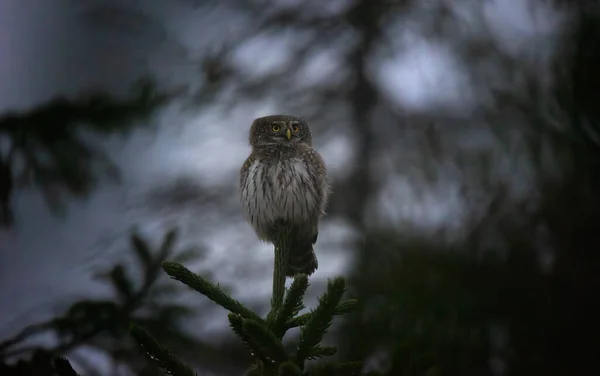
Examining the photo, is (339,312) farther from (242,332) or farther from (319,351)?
(242,332)

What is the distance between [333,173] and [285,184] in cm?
229

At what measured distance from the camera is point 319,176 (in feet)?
12.6

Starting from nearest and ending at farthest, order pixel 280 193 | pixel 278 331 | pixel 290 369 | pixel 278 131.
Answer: pixel 290 369 < pixel 278 331 < pixel 280 193 < pixel 278 131

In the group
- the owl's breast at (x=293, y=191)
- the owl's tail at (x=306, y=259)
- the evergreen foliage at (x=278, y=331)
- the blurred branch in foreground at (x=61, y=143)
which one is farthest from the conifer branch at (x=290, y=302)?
the blurred branch in foreground at (x=61, y=143)

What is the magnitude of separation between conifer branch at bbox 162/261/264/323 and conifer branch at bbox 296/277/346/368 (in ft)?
0.50

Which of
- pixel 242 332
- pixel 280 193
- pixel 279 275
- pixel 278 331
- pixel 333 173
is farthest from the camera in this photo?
pixel 333 173

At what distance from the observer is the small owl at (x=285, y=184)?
142 inches

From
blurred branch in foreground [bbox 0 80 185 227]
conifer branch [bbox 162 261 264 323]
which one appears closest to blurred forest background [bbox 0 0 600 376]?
blurred branch in foreground [bbox 0 80 185 227]

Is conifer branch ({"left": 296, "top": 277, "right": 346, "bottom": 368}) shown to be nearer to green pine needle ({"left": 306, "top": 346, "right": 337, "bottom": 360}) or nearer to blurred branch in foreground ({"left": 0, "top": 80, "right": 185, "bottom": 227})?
green pine needle ({"left": 306, "top": 346, "right": 337, "bottom": 360})

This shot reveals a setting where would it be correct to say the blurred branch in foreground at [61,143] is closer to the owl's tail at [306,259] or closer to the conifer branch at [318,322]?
the owl's tail at [306,259]

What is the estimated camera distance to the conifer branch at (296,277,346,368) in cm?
145

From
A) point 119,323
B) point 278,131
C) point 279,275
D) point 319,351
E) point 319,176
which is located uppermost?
point 278,131

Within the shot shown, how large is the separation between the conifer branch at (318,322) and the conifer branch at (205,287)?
0.15 metres

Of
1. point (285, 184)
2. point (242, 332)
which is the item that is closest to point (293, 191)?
point (285, 184)
